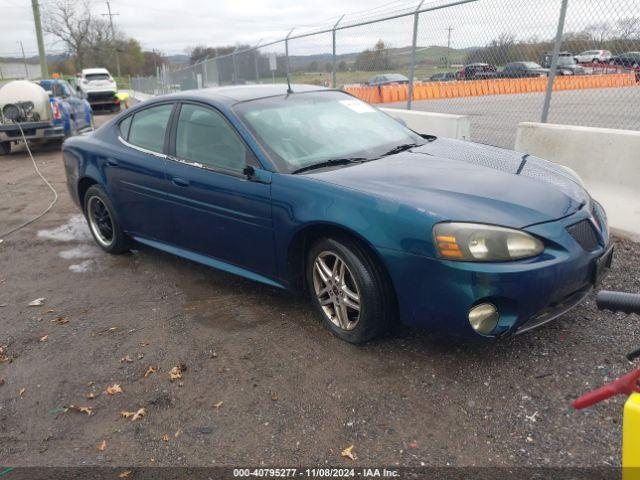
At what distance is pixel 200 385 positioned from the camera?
10.00ft

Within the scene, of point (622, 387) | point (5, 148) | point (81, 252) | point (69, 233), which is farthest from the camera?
point (5, 148)

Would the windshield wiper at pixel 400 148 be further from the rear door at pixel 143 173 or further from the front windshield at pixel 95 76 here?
the front windshield at pixel 95 76

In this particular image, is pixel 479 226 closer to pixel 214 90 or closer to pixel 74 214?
pixel 214 90

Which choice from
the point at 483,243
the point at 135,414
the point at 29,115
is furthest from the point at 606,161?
the point at 29,115

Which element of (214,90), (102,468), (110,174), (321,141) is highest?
(214,90)

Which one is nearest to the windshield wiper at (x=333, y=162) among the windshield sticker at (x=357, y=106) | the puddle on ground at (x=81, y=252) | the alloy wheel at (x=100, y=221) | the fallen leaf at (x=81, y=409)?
the windshield sticker at (x=357, y=106)

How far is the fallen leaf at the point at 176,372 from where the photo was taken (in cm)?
313

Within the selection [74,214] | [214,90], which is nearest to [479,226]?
[214,90]

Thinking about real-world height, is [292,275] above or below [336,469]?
above

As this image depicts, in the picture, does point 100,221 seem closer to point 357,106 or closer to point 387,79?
point 357,106

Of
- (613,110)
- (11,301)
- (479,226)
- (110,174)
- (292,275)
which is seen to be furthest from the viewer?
(613,110)

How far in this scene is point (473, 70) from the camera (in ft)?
23.2

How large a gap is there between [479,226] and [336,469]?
4.41 ft

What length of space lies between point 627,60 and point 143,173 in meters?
4.98
